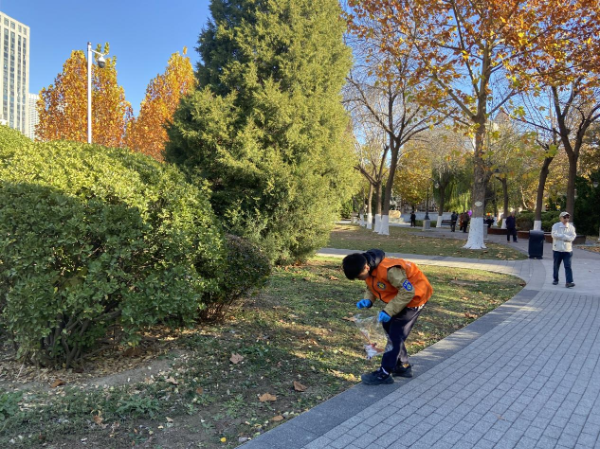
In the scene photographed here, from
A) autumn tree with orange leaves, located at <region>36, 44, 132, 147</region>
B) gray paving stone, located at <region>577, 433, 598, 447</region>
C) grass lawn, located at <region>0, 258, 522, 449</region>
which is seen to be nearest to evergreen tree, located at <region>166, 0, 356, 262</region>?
grass lawn, located at <region>0, 258, 522, 449</region>

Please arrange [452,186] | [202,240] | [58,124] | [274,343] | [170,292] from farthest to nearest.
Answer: [452,186], [58,124], [274,343], [202,240], [170,292]

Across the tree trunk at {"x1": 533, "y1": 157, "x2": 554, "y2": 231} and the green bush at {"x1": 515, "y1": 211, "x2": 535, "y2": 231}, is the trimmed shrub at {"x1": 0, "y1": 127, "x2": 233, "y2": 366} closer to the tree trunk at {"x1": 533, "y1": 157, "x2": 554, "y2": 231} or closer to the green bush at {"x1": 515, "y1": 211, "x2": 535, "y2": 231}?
the tree trunk at {"x1": 533, "y1": 157, "x2": 554, "y2": 231}

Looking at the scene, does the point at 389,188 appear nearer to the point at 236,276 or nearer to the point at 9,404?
the point at 236,276

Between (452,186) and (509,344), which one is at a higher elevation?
(452,186)

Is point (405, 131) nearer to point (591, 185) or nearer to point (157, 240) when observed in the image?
point (591, 185)

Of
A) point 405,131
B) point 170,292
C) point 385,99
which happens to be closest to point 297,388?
point 170,292

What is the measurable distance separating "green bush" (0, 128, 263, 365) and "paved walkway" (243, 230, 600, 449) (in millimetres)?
1592

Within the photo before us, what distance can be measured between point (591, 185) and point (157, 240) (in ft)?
93.6

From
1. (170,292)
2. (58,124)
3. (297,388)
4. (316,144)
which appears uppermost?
(58,124)

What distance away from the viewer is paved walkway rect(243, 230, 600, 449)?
9.62ft

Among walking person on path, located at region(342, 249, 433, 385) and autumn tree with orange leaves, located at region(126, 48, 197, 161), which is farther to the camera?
autumn tree with orange leaves, located at region(126, 48, 197, 161)

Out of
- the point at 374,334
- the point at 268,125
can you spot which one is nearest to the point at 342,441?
the point at 374,334

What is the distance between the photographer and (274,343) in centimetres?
474

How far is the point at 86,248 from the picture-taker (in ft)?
11.0
